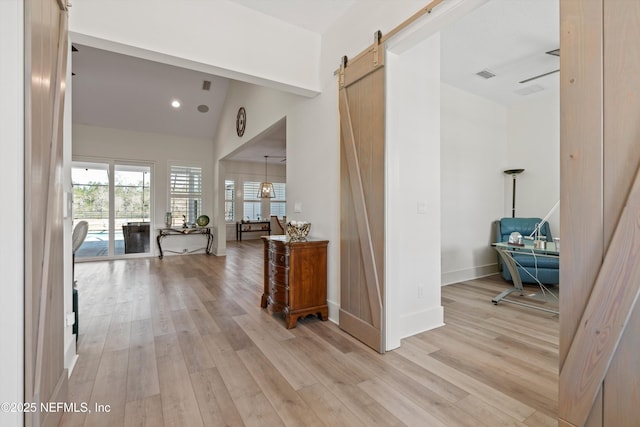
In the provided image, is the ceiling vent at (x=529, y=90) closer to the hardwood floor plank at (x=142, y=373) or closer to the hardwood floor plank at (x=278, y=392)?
the hardwood floor plank at (x=278, y=392)

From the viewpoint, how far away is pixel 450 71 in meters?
4.07

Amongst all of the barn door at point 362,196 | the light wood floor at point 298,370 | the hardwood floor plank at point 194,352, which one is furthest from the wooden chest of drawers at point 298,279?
the hardwood floor plank at point 194,352

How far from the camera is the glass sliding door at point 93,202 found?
21.1 feet

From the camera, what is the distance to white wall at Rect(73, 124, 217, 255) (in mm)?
6527

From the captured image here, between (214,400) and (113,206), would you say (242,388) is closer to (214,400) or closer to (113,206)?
(214,400)

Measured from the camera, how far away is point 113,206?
671 centimetres

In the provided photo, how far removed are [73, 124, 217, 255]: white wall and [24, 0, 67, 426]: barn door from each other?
235 inches

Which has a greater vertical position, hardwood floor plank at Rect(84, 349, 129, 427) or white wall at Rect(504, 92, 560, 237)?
white wall at Rect(504, 92, 560, 237)

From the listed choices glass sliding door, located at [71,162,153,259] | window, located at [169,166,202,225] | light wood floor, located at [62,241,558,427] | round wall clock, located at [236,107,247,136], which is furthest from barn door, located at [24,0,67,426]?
window, located at [169,166,202,225]

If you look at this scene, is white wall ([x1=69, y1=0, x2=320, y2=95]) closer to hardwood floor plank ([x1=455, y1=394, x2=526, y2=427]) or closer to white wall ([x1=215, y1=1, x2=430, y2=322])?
white wall ([x1=215, y1=1, x2=430, y2=322])

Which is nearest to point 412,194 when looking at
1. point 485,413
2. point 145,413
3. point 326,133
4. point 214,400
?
point 326,133

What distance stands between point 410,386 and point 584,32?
6.95 feet
